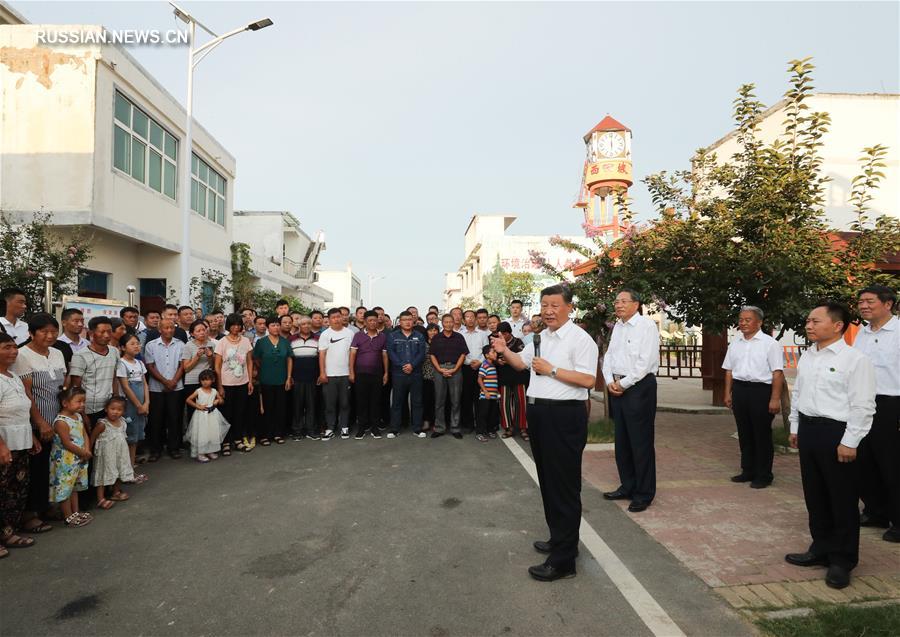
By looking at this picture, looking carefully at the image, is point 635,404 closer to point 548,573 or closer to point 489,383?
point 548,573

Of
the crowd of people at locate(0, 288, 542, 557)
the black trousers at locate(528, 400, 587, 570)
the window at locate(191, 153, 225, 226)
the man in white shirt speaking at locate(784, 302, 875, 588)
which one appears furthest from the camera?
the window at locate(191, 153, 225, 226)

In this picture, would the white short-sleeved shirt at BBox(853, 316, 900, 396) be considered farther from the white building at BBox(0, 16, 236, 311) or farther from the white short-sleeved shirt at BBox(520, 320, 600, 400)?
the white building at BBox(0, 16, 236, 311)

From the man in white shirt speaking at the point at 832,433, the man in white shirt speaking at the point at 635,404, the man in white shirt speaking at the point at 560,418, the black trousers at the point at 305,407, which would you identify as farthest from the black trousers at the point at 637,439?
the black trousers at the point at 305,407

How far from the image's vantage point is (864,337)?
4.64m

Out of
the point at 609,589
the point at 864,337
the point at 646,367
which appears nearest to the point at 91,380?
the point at 609,589

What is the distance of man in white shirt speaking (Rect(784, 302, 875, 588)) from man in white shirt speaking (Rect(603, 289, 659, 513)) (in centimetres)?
134

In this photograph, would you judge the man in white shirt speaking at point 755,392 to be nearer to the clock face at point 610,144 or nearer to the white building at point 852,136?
the white building at point 852,136

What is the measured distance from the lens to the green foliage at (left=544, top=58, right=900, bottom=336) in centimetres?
640

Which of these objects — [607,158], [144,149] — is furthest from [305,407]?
[607,158]

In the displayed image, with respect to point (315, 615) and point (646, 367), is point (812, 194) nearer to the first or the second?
point (646, 367)

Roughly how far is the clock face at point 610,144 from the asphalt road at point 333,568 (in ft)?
107

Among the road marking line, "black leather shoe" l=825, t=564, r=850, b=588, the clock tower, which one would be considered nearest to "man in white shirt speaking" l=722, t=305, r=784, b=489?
"black leather shoe" l=825, t=564, r=850, b=588

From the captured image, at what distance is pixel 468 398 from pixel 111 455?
200 inches

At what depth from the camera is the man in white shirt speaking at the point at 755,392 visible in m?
5.59
